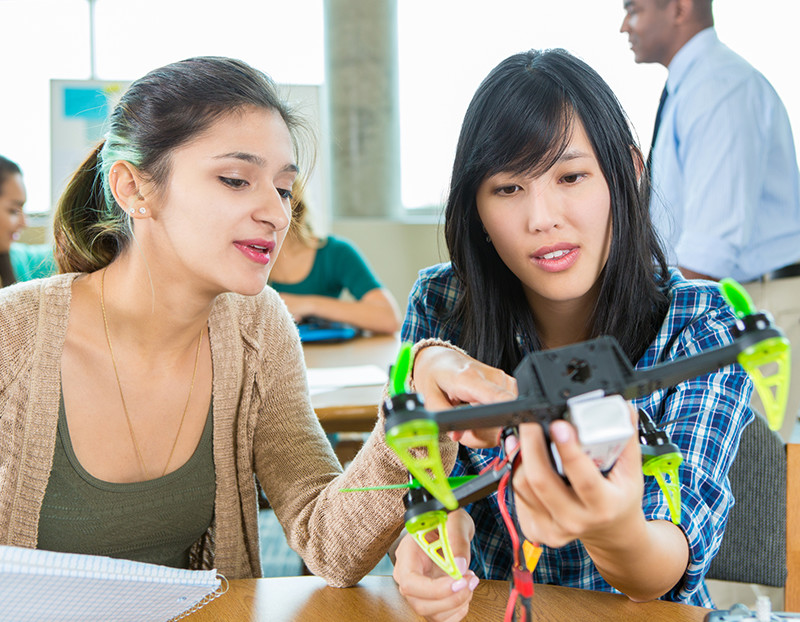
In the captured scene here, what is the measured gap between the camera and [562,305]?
1.30 metres

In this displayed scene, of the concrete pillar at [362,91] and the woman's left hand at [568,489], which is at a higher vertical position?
the concrete pillar at [362,91]

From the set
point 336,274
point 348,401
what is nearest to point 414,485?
point 348,401

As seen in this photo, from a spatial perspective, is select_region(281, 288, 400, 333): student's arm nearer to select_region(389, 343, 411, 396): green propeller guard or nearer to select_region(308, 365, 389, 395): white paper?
select_region(308, 365, 389, 395): white paper

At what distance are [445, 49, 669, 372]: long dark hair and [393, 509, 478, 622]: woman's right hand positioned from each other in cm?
48

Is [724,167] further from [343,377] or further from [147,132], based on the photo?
[147,132]

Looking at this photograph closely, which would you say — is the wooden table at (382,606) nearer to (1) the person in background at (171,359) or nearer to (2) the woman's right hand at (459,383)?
(1) the person in background at (171,359)

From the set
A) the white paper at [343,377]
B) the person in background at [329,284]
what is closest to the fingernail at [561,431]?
the white paper at [343,377]

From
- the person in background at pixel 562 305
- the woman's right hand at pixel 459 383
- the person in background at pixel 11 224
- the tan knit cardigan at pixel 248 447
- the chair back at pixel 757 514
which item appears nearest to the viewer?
the woman's right hand at pixel 459 383

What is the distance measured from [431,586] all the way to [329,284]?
7.66 ft

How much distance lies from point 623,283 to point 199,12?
16.1ft

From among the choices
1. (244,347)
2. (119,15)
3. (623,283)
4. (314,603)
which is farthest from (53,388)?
(119,15)

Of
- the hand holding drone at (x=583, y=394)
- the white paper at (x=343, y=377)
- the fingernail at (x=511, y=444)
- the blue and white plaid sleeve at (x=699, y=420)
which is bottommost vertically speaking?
the white paper at (x=343, y=377)

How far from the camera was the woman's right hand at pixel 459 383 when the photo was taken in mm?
761

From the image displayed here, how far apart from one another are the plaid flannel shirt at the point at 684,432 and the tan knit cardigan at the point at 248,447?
243 mm
